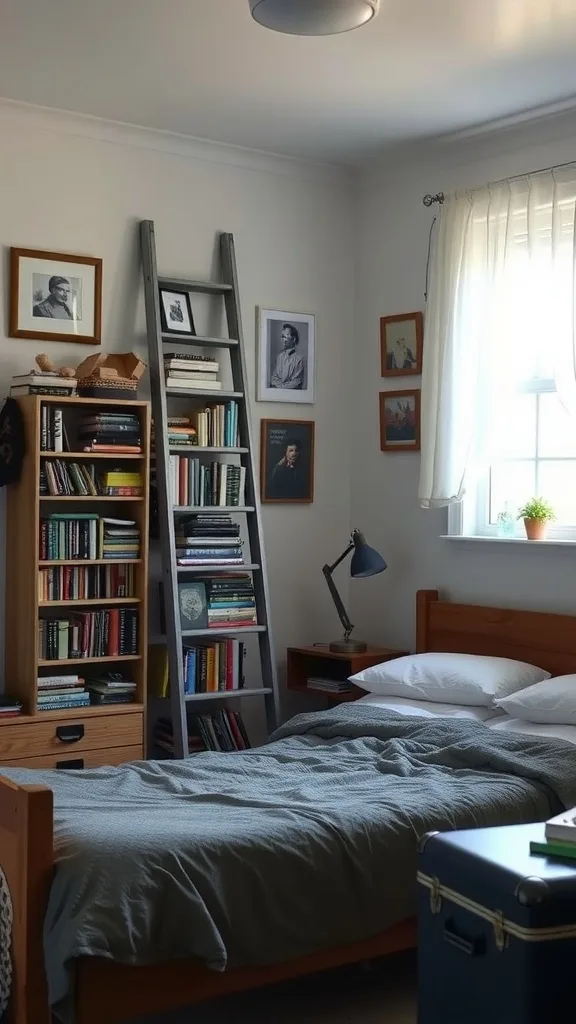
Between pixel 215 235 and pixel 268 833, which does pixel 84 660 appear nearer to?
pixel 268 833

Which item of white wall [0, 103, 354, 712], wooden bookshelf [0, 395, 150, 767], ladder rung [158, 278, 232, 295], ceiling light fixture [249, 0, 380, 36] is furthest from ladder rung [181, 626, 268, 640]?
ceiling light fixture [249, 0, 380, 36]

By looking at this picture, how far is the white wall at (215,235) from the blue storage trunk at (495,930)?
2.72 m

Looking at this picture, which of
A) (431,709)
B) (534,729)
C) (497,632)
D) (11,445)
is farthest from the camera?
(497,632)

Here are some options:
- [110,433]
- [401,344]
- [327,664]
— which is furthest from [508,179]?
[327,664]

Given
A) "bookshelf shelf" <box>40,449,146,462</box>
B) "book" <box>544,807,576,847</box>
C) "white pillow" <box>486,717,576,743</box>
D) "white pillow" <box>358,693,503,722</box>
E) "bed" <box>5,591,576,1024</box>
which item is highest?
"bookshelf shelf" <box>40,449,146,462</box>

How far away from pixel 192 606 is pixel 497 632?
3.92ft

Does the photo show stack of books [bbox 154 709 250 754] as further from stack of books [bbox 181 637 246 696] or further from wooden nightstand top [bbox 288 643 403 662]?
wooden nightstand top [bbox 288 643 403 662]

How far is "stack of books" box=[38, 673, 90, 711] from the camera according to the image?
14.0 ft

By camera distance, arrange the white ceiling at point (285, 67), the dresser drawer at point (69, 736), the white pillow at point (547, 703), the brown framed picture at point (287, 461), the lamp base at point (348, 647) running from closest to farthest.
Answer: the white ceiling at point (285, 67) → the white pillow at point (547, 703) → the dresser drawer at point (69, 736) → the lamp base at point (348, 647) → the brown framed picture at point (287, 461)

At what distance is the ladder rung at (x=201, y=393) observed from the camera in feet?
15.3

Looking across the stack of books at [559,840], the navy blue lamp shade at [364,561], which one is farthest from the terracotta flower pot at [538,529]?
the stack of books at [559,840]

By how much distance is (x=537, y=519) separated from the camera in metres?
4.48

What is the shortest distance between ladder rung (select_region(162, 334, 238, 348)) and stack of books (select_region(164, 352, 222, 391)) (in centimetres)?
6

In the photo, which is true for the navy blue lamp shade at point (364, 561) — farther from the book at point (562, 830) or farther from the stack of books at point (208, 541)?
the book at point (562, 830)
